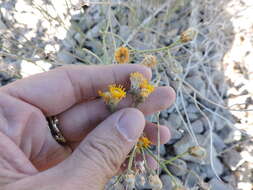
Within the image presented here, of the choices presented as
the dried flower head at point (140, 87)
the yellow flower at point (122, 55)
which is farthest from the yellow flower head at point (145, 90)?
the yellow flower at point (122, 55)

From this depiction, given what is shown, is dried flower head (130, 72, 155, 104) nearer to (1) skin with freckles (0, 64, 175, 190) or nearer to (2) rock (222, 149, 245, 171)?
(1) skin with freckles (0, 64, 175, 190)

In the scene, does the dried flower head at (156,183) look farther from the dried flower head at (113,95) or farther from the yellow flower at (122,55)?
the yellow flower at (122,55)

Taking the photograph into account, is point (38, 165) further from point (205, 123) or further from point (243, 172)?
point (243, 172)

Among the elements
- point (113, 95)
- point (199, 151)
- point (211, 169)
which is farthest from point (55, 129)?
point (211, 169)

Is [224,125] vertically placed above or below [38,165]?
below

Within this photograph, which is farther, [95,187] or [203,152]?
[203,152]

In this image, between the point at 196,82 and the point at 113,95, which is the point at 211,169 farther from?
the point at 113,95

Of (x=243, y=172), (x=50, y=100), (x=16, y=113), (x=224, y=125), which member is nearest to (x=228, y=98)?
(x=224, y=125)
